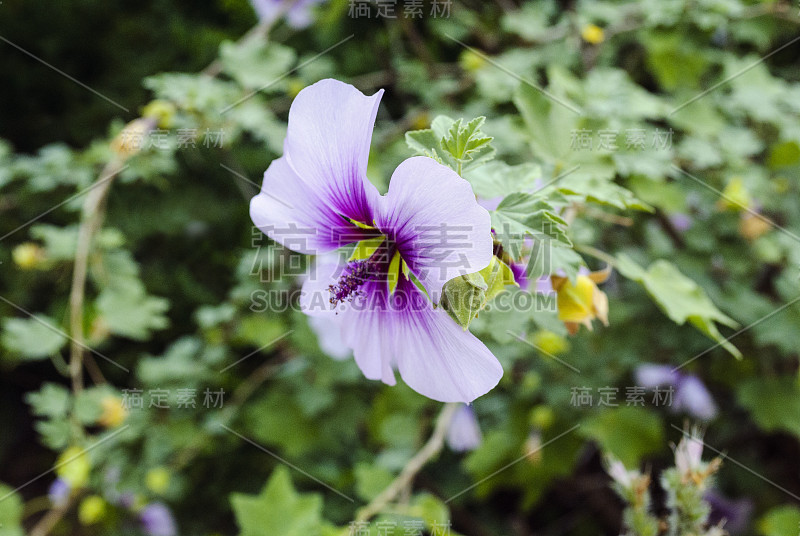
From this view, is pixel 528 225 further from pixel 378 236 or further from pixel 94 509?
pixel 94 509

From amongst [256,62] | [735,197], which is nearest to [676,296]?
[735,197]

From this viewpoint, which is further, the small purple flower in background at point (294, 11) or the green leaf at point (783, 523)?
the small purple flower in background at point (294, 11)

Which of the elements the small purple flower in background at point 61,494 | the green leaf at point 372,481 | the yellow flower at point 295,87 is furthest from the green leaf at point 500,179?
the small purple flower in background at point 61,494

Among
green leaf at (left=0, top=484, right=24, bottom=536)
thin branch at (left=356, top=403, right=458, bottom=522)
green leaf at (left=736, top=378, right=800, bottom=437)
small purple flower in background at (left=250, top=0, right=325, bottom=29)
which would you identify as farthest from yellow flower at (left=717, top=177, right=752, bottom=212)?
green leaf at (left=0, top=484, right=24, bottom=536)

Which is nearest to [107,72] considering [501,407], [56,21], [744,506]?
[56,21]

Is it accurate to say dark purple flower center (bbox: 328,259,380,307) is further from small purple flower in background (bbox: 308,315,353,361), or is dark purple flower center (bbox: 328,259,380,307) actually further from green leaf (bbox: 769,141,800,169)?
green leaf (bbox: 769,141,800,169)

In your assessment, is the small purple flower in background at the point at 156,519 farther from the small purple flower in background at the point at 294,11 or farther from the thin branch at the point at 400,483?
the small purple flower in background at the point at 294,11

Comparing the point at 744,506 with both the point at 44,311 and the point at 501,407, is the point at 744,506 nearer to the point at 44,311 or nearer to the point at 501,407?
the point at 501,407
